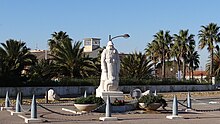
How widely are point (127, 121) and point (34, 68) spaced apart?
3494cm

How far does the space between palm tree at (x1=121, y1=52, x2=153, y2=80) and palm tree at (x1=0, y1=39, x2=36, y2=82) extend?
14688 millimetres

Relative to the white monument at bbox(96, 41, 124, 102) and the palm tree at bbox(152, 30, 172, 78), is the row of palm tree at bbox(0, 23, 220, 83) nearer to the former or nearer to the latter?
the palm tree at bbox(152, 30, 172, 78)

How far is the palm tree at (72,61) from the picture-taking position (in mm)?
53844

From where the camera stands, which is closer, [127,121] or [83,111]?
[127,121]

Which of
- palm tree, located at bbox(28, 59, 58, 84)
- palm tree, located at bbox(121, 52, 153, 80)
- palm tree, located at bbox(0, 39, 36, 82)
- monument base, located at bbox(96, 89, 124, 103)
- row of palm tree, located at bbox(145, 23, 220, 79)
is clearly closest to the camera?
monument base, located at bbox(96, 89, 124, 103)

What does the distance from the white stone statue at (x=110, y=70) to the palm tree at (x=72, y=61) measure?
2878cm

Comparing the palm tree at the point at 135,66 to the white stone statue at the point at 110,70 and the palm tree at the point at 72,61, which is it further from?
the white stone statue at the point at 110,70

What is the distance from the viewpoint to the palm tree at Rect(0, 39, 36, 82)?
4516cm

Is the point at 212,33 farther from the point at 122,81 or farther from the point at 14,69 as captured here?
the point at 14,69

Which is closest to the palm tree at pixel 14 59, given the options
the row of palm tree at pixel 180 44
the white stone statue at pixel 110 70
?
the white stone statue at pixel 110 70

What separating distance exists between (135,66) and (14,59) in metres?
18.6

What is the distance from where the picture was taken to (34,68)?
51562 millimetres

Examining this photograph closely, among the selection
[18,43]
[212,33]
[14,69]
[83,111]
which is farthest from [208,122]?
[212,33]

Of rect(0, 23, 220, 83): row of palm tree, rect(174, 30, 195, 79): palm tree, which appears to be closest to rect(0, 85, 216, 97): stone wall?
rect(0, 23, 220, 83): row of palm tree
